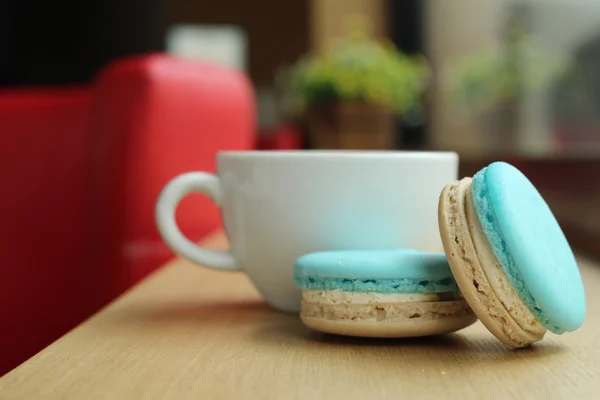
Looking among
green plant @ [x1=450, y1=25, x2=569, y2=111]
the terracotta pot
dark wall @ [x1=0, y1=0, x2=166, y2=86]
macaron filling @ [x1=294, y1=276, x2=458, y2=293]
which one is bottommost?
the terracotta pot

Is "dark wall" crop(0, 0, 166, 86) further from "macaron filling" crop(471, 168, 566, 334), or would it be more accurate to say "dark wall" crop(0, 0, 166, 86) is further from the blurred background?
"macaron filling" crop(471, 168, 566, 334)

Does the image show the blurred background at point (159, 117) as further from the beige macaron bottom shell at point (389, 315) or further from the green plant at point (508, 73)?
the beige macaron bottom shell at point (389, 315)

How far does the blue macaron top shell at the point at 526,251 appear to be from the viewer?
1.21ft

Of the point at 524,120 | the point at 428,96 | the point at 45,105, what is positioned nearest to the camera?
the point at 45,105

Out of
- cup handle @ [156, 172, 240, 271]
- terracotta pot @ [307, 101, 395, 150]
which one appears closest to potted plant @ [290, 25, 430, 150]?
terracotta pot @ [307, 101, 395, 150]

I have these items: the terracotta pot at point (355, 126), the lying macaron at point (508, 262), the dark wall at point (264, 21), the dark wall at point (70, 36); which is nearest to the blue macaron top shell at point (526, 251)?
the lying macaron at point (508, 262)

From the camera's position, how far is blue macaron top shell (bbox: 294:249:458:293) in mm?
405

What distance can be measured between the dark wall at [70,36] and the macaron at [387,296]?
1.06 meters

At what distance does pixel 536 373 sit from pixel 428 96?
8.95ft

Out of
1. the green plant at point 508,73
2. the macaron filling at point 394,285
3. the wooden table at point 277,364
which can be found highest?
the macaron filling at point 394,285

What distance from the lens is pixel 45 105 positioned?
106 centimetres

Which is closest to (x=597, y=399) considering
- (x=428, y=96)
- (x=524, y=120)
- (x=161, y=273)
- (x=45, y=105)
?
(x=161, y=273)

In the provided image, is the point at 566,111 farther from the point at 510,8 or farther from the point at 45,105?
the point at 45,105

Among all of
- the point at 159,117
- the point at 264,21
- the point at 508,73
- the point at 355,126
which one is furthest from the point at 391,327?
the point at 264,21
